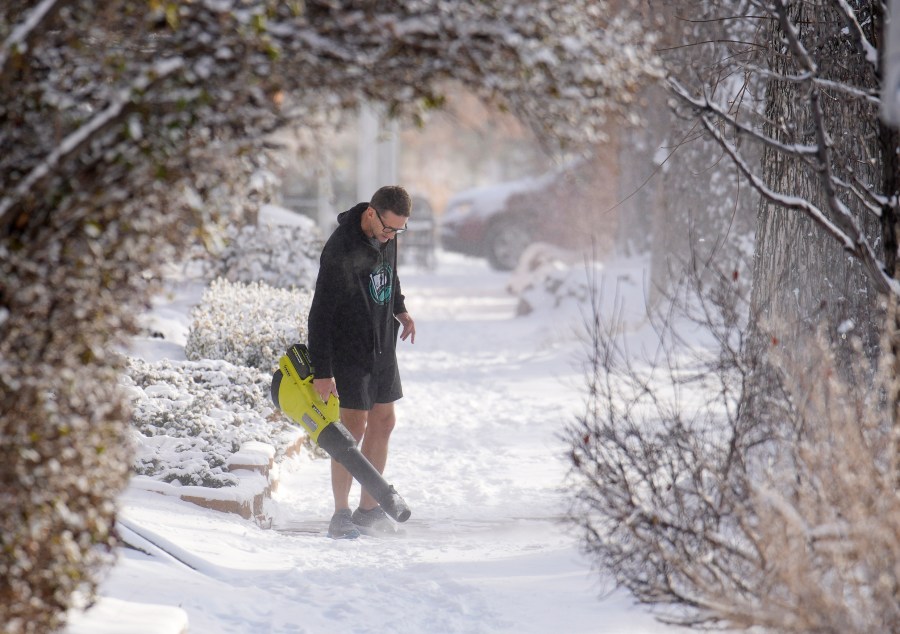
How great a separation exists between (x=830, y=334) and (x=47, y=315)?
3.24m

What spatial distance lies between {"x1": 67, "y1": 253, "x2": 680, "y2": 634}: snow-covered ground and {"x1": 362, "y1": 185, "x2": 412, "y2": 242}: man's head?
1.10 meters

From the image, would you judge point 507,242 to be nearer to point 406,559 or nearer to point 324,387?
point 324,387

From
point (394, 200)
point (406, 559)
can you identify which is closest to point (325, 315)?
point (394, 200)

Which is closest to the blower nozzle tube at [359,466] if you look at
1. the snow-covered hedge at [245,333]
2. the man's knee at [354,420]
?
the man's knee at [354,420]

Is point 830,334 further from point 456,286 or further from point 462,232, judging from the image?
point 462,232

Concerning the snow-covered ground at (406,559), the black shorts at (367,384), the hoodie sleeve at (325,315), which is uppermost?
the hoodie sleeve at (325,315)

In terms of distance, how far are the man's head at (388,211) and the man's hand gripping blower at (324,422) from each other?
72 cm

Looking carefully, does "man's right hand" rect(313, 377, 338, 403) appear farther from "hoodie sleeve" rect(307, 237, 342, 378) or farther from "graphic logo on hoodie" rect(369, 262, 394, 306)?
"graphic logo on hoodie" rect(369, 262, 394, 306)

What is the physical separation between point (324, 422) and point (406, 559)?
0.79 m

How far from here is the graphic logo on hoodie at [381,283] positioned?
16.7 feet

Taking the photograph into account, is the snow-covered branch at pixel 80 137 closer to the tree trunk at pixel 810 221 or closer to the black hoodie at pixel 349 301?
the black hoodie at pixel 349 301

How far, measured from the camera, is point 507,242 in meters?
19.9

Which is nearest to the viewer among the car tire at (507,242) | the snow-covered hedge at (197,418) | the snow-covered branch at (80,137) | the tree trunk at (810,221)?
the snow-covered branch at (80,137)

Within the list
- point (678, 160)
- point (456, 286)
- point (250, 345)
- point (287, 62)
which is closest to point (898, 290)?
point (287, 62)
